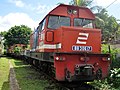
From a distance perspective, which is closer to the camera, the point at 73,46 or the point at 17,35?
the point at 73,46

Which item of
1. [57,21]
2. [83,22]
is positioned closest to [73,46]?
[57,21]

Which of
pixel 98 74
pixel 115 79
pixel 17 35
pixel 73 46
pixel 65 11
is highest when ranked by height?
pixel 17 35

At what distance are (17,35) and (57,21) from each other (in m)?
45.7

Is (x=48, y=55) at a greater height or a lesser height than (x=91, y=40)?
lesser

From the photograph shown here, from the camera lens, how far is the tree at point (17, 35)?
52378mm

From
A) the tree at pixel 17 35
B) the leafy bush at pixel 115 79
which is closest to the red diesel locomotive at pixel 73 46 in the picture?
the leafy bush at pixel 115 79

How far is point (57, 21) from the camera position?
31.9ft

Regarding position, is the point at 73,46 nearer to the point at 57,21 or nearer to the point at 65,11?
the point at 57,21

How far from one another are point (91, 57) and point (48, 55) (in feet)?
6.08

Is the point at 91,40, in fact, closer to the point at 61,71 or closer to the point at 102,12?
the point at 61,71

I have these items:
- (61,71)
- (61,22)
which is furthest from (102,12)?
(61,71)

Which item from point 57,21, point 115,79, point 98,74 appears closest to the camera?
point 98,74

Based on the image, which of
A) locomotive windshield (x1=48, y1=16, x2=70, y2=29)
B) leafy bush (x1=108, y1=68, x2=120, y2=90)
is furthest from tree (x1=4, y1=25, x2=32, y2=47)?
leafy bush (x1=108, y1=68, x2=120, y2=90)

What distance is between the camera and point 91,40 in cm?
884
